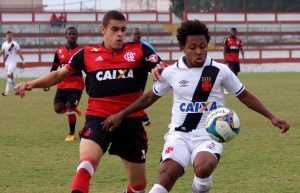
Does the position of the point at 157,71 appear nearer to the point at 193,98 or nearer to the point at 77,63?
the point at 193,98

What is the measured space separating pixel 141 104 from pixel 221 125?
0.87 m

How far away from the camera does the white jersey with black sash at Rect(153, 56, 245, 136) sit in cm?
691

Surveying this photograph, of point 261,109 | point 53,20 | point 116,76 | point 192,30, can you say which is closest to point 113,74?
point 116,76

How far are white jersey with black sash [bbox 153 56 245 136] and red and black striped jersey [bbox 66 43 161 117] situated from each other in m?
0.46

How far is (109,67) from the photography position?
7.45 m

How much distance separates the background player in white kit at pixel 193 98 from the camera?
6.74 metres

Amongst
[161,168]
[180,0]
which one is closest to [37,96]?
[161,168]

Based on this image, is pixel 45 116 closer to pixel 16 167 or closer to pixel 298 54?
pixel 16 167

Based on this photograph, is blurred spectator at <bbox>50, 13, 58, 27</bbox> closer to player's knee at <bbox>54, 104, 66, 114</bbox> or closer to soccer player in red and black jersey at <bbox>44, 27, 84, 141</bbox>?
soccer player in red and black jersey at <bbox>44, 27, 84, 141</bbox>

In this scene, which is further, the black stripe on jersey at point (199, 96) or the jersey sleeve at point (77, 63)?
the jersey sleeve at point (77, 63)

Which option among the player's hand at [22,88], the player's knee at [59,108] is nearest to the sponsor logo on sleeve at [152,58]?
the player's hand at [22,88]

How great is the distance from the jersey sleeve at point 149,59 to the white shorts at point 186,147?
2.76 ft

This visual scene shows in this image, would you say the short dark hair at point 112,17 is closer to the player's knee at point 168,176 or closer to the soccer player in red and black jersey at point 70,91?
the player's knee at point 168,176

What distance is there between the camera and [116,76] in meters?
7.43
